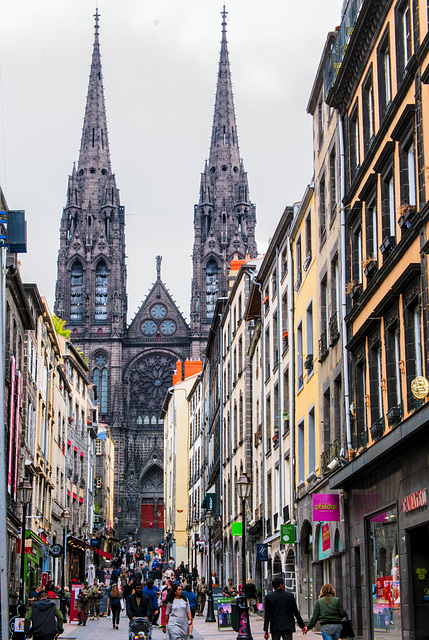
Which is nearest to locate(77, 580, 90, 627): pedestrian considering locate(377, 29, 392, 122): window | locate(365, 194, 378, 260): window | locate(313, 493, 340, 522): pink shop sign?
locate(313, 493, 340, 522): pink shop sign

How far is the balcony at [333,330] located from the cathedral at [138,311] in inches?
3319

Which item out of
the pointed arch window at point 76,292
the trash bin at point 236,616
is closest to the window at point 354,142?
the trash bin at point 236,616

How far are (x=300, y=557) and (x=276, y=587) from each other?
13.6 metres

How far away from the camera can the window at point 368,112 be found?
21719 mm

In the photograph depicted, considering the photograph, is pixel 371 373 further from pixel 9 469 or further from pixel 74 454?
pixel 74 454

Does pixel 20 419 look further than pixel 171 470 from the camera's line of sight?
No

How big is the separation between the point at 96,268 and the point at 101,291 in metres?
2.59

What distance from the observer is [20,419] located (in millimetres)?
40281

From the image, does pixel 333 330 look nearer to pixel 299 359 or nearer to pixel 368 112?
pixel 368 112

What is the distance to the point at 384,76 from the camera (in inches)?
808

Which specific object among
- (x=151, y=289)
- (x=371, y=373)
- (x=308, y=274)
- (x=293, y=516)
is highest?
(x=151, y=289)

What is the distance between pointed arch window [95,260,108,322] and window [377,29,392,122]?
9192 centimetres

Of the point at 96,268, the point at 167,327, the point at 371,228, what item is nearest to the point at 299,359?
the point at 371,228

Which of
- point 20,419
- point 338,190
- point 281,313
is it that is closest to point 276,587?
point 338,190
